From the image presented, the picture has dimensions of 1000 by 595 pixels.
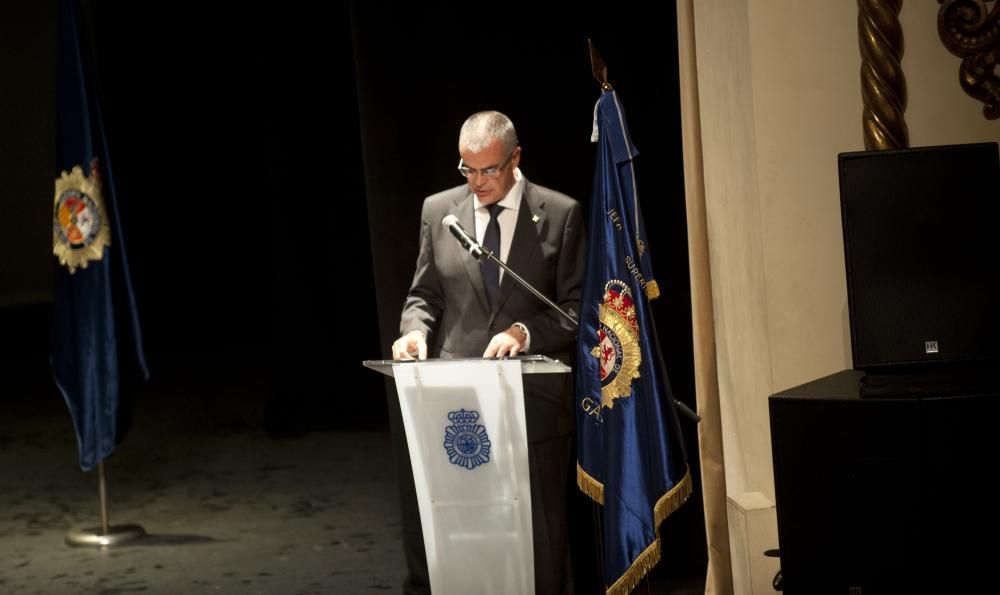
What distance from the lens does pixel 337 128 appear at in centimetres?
790

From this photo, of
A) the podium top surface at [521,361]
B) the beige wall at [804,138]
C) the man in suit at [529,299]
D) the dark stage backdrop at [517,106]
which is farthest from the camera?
the dark stage backdrop at [517,106]

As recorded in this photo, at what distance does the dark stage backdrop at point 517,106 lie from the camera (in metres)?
4.69

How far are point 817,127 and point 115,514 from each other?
4.15 metres

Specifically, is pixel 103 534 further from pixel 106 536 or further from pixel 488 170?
pixel 488 170

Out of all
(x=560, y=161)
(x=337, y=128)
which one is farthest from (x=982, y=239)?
(x=337, y=128)

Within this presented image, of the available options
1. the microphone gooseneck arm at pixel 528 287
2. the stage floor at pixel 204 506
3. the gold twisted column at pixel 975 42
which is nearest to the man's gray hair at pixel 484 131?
the microphone gooseneck arm at pixel 528 287

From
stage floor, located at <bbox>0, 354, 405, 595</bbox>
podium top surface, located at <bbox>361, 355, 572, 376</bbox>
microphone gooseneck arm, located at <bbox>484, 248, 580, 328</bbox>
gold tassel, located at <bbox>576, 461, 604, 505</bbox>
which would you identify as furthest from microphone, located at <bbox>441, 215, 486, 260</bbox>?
stage floor, located at <bbox>0, 354, 405, 595</bbox>

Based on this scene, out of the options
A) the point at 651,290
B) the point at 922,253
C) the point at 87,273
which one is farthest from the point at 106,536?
the point at 922,253

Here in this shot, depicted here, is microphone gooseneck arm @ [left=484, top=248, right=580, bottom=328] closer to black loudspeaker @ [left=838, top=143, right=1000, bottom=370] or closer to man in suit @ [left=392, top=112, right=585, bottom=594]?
man in suit @ [left=392, top=112, right=585, bottom=594]

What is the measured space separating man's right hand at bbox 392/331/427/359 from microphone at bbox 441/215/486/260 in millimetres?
327

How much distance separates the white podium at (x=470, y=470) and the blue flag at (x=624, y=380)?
0.82ft

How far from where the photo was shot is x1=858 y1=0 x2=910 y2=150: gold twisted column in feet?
12.6

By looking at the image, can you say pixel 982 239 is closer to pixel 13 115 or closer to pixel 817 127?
pixel 817 127

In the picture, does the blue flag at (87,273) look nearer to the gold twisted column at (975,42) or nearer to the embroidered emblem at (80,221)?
the embroidered emblem at (80,221)
